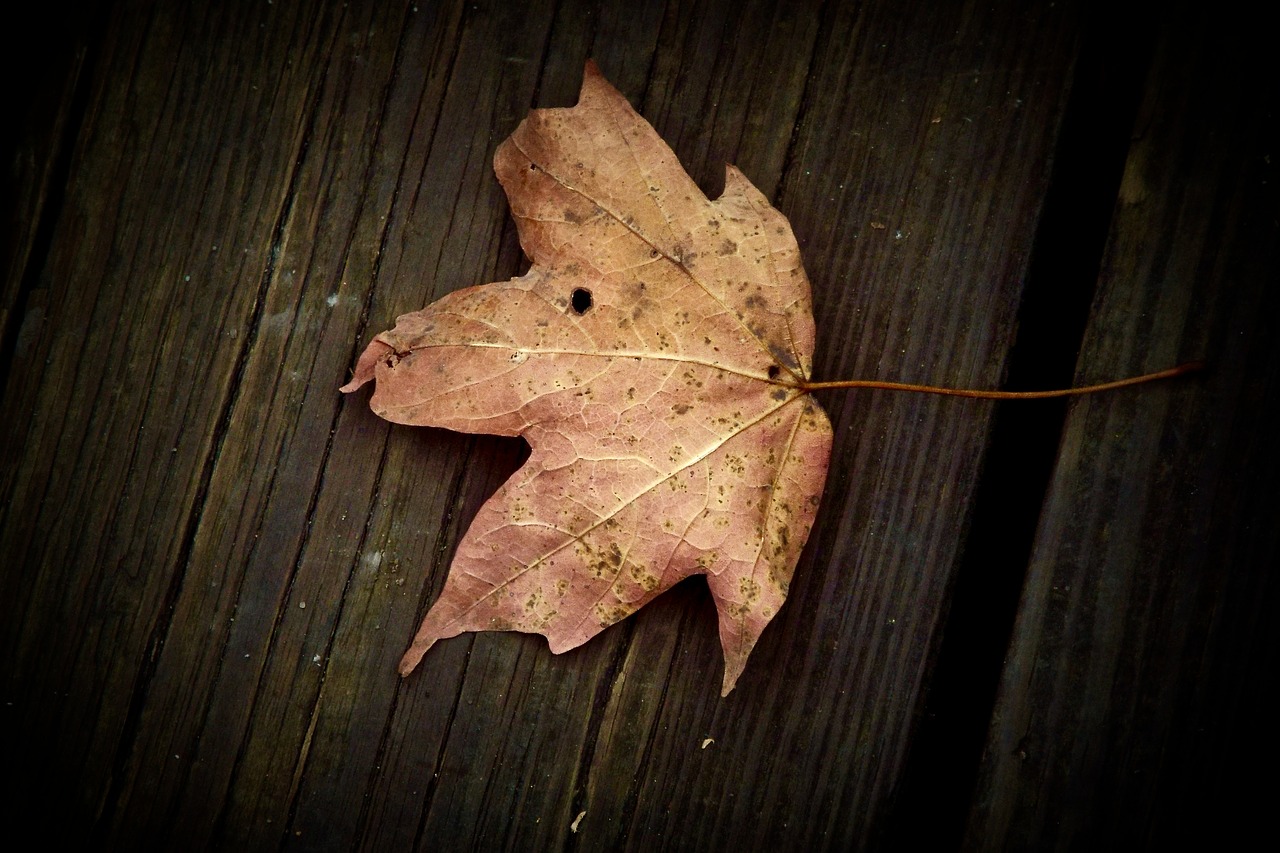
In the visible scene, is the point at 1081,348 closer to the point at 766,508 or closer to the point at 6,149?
the point at 766,508

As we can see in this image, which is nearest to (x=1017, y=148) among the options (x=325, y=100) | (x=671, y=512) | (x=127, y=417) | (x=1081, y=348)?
(x=1081, y=348)

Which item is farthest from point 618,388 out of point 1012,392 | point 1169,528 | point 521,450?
point 1169,528

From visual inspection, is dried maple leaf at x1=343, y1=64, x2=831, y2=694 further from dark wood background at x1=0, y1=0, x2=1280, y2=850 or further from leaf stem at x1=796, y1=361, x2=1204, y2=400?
dark wood background at x1=0, y1=0, x2=1280, y2=850

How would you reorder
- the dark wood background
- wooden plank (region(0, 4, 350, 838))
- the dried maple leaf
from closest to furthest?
the dried maple leaf < the dark wood background < wooden plank (region(0, 4, 350, 838))

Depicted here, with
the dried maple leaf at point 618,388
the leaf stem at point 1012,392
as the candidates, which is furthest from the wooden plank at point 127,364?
the leaf stem at point 1012,392

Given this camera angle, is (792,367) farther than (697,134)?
No

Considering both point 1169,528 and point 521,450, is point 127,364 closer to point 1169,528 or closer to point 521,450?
point 521,450

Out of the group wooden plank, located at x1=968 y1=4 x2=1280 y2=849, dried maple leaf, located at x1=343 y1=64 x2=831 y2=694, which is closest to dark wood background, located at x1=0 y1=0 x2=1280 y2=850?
wooden plank, located at x1=968 y1=4 x2=1280 y2=849
